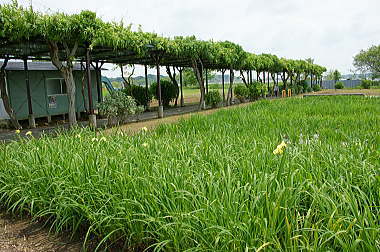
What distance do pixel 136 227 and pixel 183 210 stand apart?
14.2 inches

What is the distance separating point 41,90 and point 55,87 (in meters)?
0.81

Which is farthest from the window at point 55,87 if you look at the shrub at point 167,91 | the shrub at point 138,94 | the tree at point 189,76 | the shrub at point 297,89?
the shrub at point 297,89

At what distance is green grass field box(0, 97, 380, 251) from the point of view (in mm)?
1718

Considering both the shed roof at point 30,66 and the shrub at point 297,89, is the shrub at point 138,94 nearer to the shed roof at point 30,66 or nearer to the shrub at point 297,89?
the shed roof at point 30,66

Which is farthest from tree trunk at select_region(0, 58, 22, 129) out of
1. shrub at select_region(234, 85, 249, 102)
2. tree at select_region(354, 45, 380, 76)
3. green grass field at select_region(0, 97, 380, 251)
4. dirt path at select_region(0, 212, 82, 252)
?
tree at select_region(354, 45, 380, 76)

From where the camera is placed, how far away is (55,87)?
14.1 meters

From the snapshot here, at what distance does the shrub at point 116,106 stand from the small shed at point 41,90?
3520 millimetres

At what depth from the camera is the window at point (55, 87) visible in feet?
45.3

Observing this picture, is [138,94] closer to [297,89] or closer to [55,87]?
[55,87]

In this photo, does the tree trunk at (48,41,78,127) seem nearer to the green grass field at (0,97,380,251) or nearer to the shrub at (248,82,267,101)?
the green grass field at (0,97,380,251)

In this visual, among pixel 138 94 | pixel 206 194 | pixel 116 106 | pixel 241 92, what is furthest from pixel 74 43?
pixel 241 92

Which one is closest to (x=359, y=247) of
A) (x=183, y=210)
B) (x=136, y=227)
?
(x=183, y=210)

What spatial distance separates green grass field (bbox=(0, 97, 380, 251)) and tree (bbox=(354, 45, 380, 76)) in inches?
2093

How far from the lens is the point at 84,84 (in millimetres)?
15008
